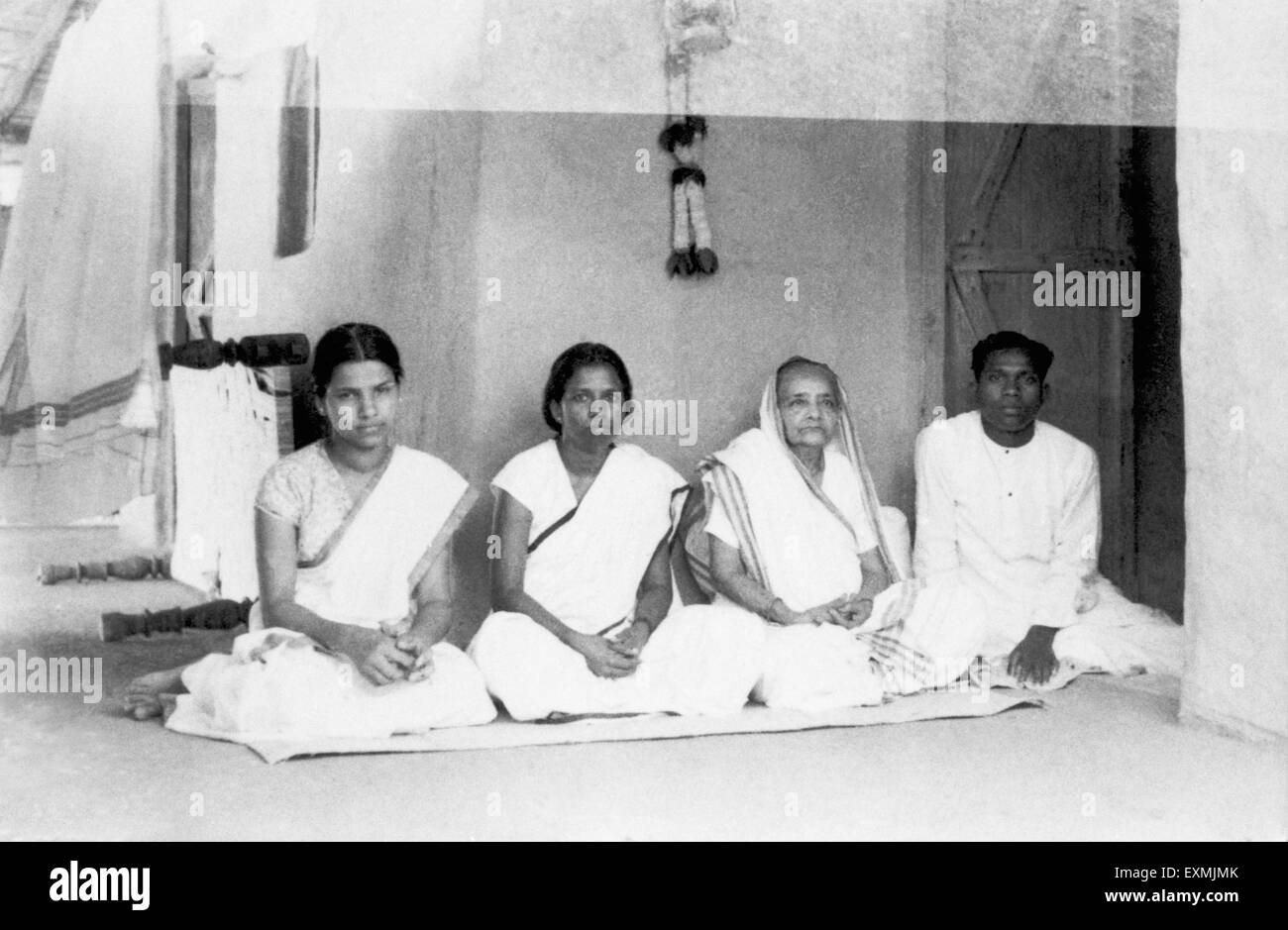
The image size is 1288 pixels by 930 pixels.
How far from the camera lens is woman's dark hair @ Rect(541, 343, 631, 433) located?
4.90m

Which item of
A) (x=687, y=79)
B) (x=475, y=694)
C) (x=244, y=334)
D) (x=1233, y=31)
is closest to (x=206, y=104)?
(x=244, y=334)

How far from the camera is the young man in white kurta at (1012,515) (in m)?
5.42

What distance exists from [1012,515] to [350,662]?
2.58m

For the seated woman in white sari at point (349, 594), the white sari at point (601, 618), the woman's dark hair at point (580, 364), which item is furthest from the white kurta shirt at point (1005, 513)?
the seated woman in white sari at point (349, 594)

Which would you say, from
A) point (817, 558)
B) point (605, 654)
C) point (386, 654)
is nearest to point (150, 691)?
point (386, 654)

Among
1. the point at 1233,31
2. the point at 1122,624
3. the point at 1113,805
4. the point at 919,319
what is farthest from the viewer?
the point at 919,319

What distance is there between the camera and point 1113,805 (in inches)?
149

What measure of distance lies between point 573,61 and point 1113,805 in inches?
126

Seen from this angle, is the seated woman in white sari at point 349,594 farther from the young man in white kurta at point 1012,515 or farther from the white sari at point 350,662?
the young man in white kurta at point 1012,515

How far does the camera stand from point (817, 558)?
17.0ft

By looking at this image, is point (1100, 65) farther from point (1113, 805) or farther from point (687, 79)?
point (1113, 805)

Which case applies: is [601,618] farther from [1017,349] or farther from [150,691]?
[1017,349]

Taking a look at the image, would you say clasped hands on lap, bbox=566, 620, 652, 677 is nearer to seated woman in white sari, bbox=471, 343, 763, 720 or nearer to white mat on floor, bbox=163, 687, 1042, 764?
seated woman in white sari, bbox=471, 343, 763, 720

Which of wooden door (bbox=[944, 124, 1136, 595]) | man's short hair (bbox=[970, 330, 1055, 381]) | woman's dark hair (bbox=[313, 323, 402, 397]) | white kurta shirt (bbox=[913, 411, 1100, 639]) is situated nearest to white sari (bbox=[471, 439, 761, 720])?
woman's dark hair (bbox=[313, 323, 402, 397])
